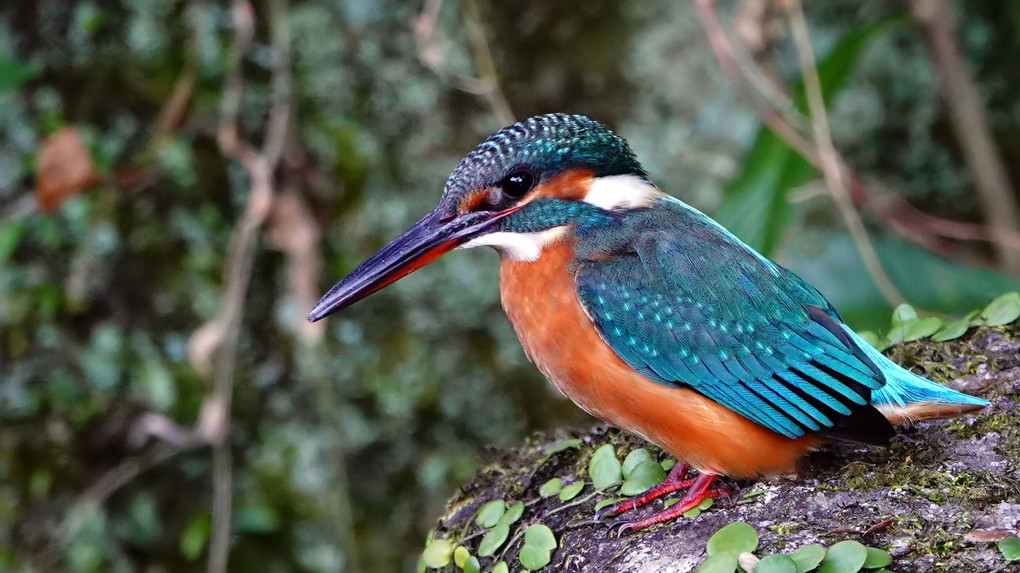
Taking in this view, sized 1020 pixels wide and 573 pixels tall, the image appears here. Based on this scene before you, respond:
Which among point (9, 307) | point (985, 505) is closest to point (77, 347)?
point (9, 307)

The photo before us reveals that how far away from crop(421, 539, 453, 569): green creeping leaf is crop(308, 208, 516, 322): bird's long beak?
478mm

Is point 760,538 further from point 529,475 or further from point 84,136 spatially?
point 84,136

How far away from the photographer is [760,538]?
4.93 ft

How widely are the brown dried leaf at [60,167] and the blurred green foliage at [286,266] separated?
61 millimetres

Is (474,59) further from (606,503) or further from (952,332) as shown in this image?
(606,503)

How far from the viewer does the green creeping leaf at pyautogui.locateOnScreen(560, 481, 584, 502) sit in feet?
5.89

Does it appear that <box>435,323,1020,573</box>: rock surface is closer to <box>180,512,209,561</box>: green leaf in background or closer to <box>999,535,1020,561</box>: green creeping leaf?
<box>999,535,1020,561</box>: green creeping leaf

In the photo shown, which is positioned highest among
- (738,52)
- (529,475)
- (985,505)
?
(738,52)

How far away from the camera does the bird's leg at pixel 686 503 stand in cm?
164

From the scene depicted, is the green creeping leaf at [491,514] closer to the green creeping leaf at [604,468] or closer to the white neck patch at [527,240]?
the green creeping leaf at [604,468]

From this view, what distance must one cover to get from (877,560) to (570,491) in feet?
1.92

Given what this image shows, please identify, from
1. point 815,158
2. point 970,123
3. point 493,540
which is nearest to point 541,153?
point 493,540

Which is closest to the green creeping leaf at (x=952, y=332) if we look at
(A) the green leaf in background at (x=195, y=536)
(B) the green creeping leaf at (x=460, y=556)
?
(B) the green creeping leaf at (x=460, y=556)

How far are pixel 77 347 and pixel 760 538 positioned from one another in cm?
276
